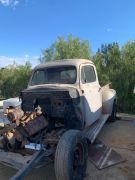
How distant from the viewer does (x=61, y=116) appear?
6.36 meters

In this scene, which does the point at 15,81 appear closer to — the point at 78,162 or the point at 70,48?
the point at 70,48

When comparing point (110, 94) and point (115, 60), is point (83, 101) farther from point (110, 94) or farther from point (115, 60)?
point (115, 60)

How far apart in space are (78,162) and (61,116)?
1451mm

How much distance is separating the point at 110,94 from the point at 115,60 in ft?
18.4

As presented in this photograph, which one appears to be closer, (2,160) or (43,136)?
(2,160)

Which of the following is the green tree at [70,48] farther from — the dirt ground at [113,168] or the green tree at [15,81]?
the dirt ground at [113,168]

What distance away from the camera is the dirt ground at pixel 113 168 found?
5.34 metres

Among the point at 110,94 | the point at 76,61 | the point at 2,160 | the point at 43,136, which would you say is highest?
the point at 76,61

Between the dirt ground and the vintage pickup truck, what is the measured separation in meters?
0.45

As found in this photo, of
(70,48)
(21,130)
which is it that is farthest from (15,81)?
(21,130)

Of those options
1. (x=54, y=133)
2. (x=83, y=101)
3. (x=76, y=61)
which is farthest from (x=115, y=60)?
(x=54, y=133)

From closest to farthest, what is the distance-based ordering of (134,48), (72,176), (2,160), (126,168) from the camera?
(72,176) → (2,160) → (126,168) → (134,48)

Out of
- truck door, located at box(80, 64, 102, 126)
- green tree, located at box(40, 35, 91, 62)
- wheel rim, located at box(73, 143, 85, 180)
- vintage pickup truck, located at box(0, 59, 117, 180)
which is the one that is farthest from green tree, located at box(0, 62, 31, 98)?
wheel rim, located at box(73, 143, 85, 180)

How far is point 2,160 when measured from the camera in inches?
208
